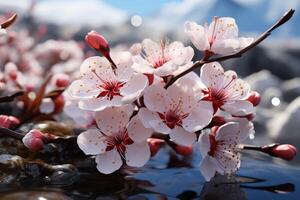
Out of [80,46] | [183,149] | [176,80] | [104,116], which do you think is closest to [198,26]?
[176,80]

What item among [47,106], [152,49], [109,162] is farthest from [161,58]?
[47,106]

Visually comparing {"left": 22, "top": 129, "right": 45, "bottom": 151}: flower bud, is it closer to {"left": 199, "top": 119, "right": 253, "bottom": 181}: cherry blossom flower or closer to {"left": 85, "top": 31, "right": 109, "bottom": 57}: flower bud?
{"left": 85, "top": 31, "right": 109, "bottom": 57}: flower bud

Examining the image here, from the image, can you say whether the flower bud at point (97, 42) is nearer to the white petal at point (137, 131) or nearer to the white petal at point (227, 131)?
the white petal at point (137, 131)

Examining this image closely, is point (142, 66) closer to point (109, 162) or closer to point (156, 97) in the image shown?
point (156, 97)

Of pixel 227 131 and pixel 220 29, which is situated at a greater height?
pixel 220 29

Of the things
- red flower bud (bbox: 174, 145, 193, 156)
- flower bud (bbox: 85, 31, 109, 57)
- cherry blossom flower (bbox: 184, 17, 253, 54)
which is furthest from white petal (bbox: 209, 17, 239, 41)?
red flower bud (bbox: 174, 145, 193, 156)
